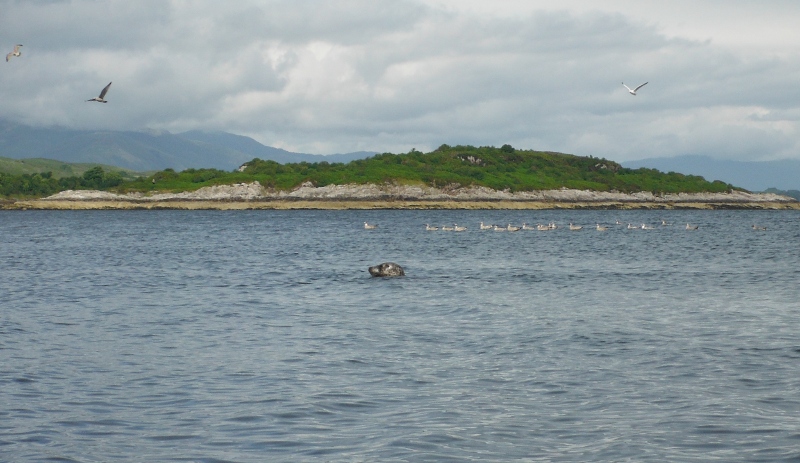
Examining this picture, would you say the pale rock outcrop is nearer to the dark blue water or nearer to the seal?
the dark blue water

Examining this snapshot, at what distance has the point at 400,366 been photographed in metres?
20.9

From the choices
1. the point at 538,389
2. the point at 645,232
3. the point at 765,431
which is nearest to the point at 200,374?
the point at 538,389

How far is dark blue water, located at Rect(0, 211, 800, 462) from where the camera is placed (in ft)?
48.6

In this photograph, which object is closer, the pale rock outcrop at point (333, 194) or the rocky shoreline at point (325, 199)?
the rocky shoreline at point (325, 199)

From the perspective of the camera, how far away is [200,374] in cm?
2009

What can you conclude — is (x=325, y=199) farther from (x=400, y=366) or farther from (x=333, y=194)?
(x=400, y=366)

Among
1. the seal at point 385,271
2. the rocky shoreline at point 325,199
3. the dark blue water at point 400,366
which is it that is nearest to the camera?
the dark blue water at point 400,366

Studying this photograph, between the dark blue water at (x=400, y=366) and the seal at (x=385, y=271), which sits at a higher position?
the seal at (x=385, y=271)

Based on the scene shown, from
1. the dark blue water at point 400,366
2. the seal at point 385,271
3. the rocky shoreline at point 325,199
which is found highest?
the rocky shoreline at point 325,199

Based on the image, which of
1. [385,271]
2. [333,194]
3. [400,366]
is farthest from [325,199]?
[400,366]

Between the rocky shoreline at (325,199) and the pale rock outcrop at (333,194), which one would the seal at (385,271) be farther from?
the pale rock outcrop at (333,194)

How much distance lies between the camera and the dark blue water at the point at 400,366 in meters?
14.8

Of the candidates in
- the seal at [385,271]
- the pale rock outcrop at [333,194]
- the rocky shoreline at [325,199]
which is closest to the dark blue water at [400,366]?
the seal at [385,271]

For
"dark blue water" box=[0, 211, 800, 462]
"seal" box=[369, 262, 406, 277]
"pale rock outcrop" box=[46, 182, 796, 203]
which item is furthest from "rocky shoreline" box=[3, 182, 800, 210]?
"dark blue water" box=[0, 211, 800, 462]
